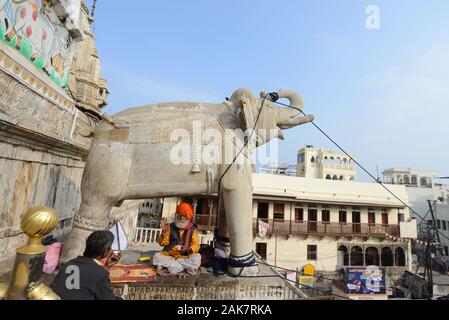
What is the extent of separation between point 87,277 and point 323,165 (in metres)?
33.6

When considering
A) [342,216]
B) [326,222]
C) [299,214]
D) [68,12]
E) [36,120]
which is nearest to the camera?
[36,120]

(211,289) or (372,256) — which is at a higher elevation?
(211,289)

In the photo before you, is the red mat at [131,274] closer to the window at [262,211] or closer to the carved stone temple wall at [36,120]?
the carved stone temple wall at [36,120]

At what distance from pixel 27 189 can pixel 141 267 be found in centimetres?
278

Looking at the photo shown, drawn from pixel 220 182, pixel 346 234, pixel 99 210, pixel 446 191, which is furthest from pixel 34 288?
pixel 446 191

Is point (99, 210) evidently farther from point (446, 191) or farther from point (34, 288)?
point (446, 191)

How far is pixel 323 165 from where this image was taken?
32.7 metres

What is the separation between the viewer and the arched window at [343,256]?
19.0 m

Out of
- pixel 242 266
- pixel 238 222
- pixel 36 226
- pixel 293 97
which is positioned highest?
pixel 293 97

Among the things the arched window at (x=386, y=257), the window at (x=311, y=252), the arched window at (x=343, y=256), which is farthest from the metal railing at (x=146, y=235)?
the arched window at (x=386, y=257)

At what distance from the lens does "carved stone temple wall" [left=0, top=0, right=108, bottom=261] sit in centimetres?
394

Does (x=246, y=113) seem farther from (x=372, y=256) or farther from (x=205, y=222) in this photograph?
(x=372, y=256)

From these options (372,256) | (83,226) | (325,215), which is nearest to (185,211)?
(83,226)
